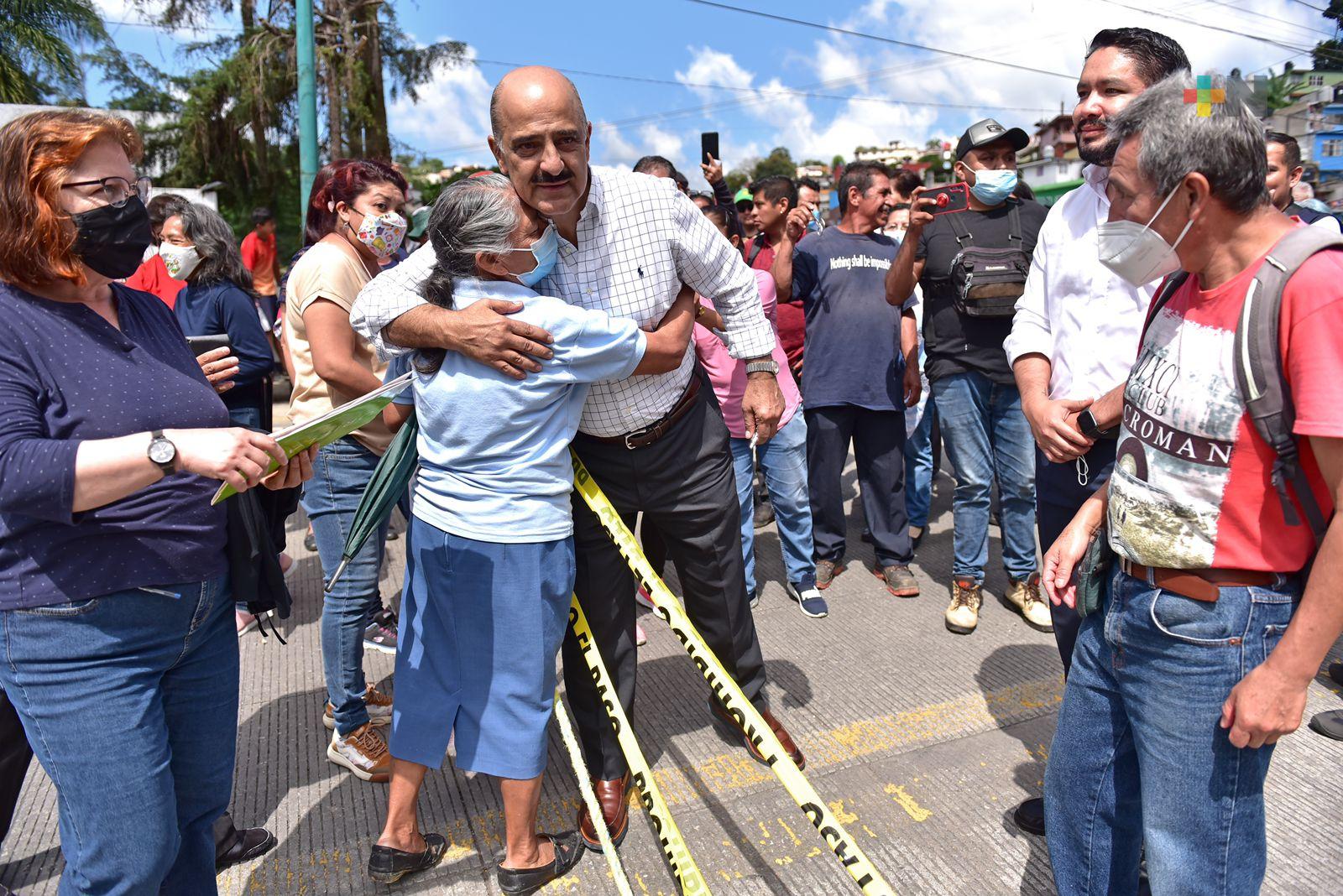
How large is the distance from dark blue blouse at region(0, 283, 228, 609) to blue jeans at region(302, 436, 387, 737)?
1104 millimetres

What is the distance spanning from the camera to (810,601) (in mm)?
4441

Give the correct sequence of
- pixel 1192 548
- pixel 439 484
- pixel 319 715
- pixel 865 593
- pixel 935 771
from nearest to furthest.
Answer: pixel 1192 548
pixel 439 484
pixel 935 771
pixel 319 715
pixel 865 593

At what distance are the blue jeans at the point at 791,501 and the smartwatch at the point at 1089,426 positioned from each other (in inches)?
83.8

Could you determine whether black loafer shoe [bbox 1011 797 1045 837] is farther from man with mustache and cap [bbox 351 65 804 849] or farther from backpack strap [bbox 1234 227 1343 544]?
backpack strap [bbox 1234 227 1343 544]

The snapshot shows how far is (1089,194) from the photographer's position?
267cm

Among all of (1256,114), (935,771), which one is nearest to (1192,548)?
(1256,114)

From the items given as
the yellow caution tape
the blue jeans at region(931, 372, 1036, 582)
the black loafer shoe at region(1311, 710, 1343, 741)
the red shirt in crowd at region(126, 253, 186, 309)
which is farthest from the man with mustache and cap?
the red shirt in crowd at region(126, 253, 186, 309)

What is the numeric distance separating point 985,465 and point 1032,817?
6.34 feet

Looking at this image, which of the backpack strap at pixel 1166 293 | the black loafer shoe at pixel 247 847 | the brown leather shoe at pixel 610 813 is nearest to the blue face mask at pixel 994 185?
the backpack strap at pixel 1166 293

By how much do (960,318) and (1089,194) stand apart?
1.49 m

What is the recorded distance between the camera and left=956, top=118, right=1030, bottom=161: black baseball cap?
13.2ft

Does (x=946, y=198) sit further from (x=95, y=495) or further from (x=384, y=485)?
(x=95, y=495)

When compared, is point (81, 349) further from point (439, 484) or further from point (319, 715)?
point (319, 715)

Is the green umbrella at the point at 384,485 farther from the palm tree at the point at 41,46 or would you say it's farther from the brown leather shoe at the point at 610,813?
the palm tree at the point at 41,46
